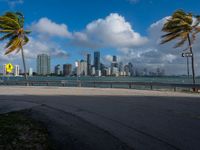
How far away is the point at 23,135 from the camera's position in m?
6.83

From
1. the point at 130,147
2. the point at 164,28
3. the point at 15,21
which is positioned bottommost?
the point at 130,147

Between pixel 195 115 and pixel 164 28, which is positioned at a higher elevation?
pixel 164 28

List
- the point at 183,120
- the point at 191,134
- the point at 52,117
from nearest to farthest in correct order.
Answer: the point at 191,134 → the point at 183,120 → the point at 52,117

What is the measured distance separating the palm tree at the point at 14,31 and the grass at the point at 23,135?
1203 inches

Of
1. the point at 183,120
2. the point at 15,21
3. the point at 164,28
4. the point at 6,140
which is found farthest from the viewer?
the point at 15,21

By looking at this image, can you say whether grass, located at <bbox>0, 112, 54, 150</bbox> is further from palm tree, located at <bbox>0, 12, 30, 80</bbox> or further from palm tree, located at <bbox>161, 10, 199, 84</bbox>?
palm tree, located at <bbox>0, 12, 30, 80</bbox>

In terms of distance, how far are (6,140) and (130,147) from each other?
2858 mm

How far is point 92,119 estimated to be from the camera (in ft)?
30.6

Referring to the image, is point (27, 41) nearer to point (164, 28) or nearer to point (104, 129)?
point (164, 28)

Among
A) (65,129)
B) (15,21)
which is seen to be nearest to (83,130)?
(65,129)

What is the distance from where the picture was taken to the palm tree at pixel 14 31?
122 feet

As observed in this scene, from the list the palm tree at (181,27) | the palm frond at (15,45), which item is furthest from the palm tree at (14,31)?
the palm tree at (181,27)

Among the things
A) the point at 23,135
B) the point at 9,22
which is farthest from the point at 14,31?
the point at 23,135

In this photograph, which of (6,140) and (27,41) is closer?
(6,140)
